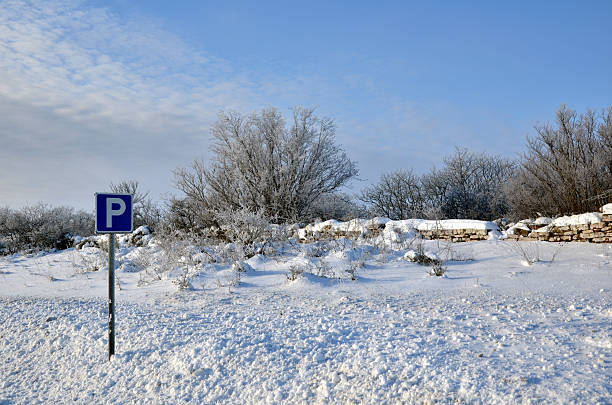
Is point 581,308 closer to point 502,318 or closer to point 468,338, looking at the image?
point 502,318

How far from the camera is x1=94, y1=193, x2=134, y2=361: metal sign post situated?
4661 millimetres

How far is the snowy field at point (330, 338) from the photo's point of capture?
3636mm

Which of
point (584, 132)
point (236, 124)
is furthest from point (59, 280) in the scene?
point (584, 132)

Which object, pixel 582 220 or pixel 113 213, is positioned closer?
pixel 113 213

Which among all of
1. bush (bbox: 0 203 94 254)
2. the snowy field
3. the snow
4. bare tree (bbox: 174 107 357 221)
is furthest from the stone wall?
bush (bbox: 0 203 94 254)

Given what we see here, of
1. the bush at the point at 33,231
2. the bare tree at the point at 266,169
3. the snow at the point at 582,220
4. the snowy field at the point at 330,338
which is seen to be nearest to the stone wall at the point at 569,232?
the snow at the point at 582,220

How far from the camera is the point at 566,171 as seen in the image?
1588 cm

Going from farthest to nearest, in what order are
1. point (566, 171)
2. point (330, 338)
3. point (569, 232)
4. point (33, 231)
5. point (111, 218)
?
point (33, 231)
point (566, 171)
point (569, 232)
point (111, 218)
point (330, 338)

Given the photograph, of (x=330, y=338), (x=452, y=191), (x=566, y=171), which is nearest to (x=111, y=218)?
(x=330, y=338)

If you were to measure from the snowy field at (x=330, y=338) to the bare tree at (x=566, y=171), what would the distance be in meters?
8.16

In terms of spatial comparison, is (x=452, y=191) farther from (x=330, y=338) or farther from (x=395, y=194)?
(x=330, y=338)

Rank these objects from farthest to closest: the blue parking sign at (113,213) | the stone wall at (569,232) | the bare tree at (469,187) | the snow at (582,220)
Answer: the bare tree at (469,187) < the snow at (582,220) < the stone wall at (569,232) < the blue parking sign at (113,213)

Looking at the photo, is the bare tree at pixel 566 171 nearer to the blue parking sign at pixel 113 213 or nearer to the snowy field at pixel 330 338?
the snowy field at pixel 330 338

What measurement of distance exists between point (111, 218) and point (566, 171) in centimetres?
1594
